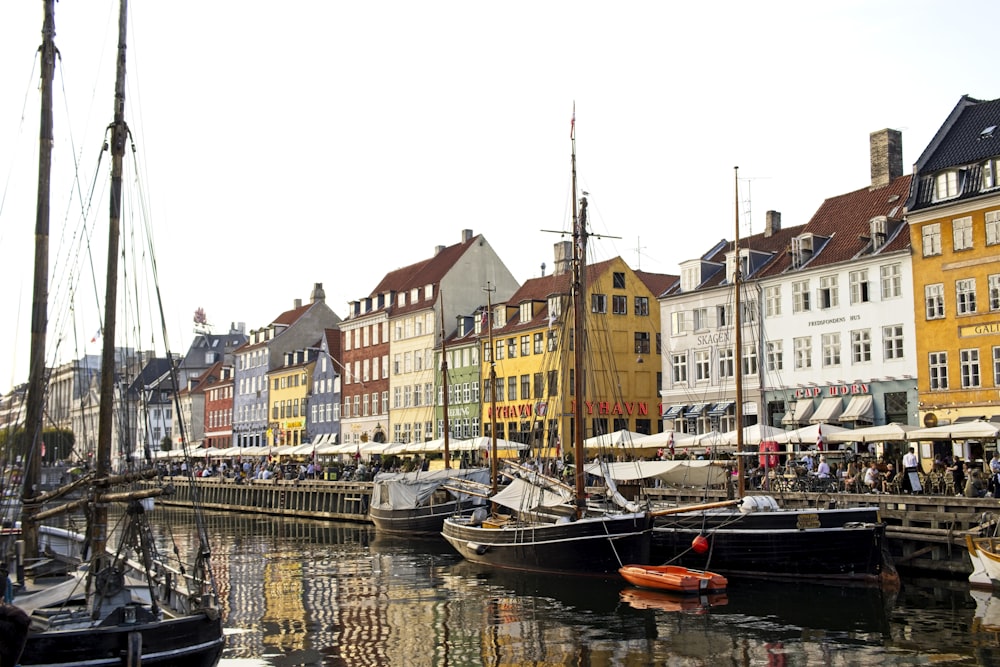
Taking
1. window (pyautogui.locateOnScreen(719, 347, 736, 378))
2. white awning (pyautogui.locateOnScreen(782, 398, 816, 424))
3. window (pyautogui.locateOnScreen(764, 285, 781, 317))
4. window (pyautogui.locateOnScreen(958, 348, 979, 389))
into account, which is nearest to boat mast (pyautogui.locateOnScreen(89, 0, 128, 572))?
window (pyautogui.locateOnScreen(958, 348, 979, 389))

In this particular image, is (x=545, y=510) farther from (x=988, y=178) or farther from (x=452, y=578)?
(x=988, y=178)

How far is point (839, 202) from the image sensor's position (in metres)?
54.8

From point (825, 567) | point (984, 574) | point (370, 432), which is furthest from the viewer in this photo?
point (370, 432)

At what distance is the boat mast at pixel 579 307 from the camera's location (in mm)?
33438

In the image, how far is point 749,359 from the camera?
177 ft

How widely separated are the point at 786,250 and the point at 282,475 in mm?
36393

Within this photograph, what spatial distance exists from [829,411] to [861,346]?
340 centimetres

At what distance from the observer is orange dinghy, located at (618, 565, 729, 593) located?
91.9 feet

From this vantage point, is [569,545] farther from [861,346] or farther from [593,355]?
[593,355]

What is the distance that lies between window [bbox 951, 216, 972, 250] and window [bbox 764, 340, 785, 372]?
35.4ft

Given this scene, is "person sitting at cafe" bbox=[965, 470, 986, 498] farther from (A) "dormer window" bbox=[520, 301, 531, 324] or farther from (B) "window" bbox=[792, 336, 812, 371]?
(A) "dormer window" bbox=[520, 301, 531, 324]

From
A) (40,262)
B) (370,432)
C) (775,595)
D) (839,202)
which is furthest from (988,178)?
(370,432)

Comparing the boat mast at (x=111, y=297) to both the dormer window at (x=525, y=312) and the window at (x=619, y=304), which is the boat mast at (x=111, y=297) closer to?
the window at (x=619, y=304)

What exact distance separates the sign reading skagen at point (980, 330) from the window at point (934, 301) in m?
1.28
